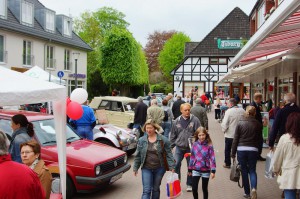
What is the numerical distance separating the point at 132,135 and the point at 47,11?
80.8 feet

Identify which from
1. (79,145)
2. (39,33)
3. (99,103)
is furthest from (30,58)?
(79,145)

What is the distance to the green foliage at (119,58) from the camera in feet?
134

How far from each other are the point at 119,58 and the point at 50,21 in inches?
371

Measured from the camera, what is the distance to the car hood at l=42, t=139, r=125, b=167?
7.07m

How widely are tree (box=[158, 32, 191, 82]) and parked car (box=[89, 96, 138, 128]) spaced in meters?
53.6

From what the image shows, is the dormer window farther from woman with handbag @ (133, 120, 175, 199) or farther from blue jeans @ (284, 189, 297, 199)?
blue jeans @ (284, 189, 297, 199)

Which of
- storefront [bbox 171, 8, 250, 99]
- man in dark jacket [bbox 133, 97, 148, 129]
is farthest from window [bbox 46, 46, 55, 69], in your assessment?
man in dark jacket [bbox 133, 97, 148, 129]

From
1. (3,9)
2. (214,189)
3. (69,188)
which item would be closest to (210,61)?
(3,9)

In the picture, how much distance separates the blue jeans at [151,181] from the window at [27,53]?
973 inches

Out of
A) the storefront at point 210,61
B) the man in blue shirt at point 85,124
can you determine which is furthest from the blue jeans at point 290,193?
the storefront at point 210,61

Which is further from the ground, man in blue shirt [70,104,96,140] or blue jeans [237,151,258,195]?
man in blue shirt [70,104,96,140]

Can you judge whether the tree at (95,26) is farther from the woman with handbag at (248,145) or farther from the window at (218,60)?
the woman with handbag at (248,145)

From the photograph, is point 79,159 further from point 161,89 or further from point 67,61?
point 161,89

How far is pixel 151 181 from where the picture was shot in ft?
20.1
